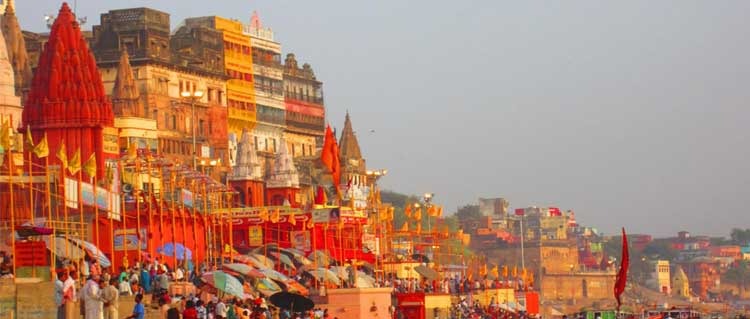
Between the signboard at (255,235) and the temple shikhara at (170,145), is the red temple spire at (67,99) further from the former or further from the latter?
the signboard at (255,235)

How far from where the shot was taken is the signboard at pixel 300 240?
81.1m

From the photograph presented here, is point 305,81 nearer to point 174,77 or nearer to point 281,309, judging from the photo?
point 174,77

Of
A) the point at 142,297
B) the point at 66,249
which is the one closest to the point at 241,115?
the point at 66,249

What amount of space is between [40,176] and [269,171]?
3586 cm

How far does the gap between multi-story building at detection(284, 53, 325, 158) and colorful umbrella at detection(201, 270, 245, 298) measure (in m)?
56.1

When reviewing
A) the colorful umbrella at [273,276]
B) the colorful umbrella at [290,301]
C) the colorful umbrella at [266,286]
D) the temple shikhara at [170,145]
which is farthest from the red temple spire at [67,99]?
the colorful umbrella at [290,301]

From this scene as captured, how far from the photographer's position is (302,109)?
114250mm

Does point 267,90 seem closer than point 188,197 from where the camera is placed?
No

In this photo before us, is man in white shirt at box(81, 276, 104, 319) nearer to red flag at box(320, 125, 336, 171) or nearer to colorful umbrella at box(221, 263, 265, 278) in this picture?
colorful umbrella at box(221, 263, 265, 278)

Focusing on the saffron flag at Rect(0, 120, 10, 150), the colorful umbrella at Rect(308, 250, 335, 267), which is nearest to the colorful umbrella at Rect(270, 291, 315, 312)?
the saffron flag at Rect(0, 120, 10, 150)

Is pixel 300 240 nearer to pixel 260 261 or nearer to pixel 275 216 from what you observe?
pixel 275 216

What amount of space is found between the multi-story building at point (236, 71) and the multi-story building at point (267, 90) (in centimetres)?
117

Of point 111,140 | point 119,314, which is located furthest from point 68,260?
point 111,140

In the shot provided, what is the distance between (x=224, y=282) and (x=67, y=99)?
1945cm
